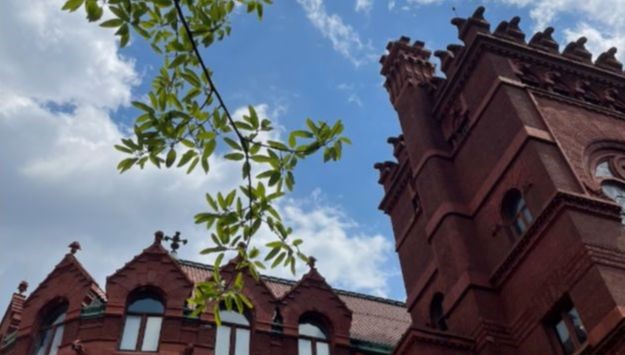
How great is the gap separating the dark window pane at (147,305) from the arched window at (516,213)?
10009mm

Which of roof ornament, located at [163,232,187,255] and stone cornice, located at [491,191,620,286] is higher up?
roof ornament, located at [163,232,187,255]

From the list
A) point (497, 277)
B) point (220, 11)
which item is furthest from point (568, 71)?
point (220, 11)

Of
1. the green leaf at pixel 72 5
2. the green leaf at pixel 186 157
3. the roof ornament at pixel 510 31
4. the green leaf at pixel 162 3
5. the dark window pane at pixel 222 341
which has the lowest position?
the green leaf at pixel 186 157

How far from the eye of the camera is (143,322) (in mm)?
19734

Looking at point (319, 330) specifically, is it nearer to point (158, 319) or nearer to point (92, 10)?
point (158, 319)

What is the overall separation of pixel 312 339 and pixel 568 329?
8315 mm

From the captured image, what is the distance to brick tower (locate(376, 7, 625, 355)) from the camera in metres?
15.8

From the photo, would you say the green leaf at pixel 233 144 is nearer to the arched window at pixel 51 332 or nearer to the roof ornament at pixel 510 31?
the arched window at pixel 51 332

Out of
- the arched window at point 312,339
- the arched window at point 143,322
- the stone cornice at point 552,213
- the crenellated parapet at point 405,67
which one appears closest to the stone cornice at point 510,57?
the crenellated parapet at point 405,67

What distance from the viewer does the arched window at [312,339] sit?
2095 cm

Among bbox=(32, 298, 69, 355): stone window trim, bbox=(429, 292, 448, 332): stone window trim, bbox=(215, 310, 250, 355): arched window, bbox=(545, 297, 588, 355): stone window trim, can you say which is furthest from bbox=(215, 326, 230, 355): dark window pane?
bbox=(545, 297, 588, 355): stone window trim

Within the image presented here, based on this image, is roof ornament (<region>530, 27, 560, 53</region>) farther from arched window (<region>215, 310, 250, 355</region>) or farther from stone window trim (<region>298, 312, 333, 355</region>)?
arched window (<region>215, 310, 250, 355</region>)

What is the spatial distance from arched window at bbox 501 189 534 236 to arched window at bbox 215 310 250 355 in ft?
26.4

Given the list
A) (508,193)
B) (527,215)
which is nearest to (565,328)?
(527,215)
